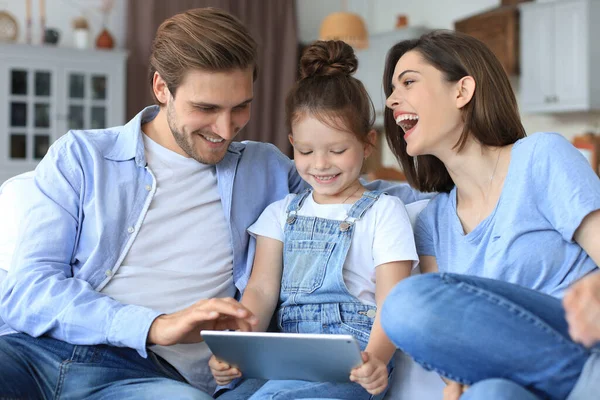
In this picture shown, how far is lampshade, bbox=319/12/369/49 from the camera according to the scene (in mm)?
5020

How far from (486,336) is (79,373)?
0.81 meters

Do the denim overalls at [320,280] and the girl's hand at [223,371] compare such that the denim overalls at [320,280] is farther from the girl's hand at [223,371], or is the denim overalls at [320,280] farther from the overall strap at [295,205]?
the girl's hand at [223,371]

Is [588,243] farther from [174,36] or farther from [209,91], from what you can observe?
[174,36]

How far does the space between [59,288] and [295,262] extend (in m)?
0.50

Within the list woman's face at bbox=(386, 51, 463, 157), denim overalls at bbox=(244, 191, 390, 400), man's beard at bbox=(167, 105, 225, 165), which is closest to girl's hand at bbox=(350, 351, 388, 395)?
denim overalls at bbox=(244, 191, 390, 400)

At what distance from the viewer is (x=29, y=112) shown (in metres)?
5.52

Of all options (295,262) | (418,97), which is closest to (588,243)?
(418,97)

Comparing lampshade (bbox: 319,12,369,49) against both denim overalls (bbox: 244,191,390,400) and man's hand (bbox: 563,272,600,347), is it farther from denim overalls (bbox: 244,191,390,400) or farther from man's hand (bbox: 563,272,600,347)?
man's hand (bbox: 563,272,600,347)

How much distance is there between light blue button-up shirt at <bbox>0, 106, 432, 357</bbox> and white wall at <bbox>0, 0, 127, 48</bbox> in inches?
168

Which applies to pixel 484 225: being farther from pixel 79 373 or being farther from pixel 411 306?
pixel 79 373

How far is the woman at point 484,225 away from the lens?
3.69 ft

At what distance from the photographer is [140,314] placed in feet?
4.87

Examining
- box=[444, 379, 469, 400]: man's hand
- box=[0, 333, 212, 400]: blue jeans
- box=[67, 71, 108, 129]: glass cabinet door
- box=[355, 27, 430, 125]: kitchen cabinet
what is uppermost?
box=[355, 27, 430, 125]: kitchen cabinet

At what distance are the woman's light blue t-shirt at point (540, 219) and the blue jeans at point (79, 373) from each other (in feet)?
2.06
